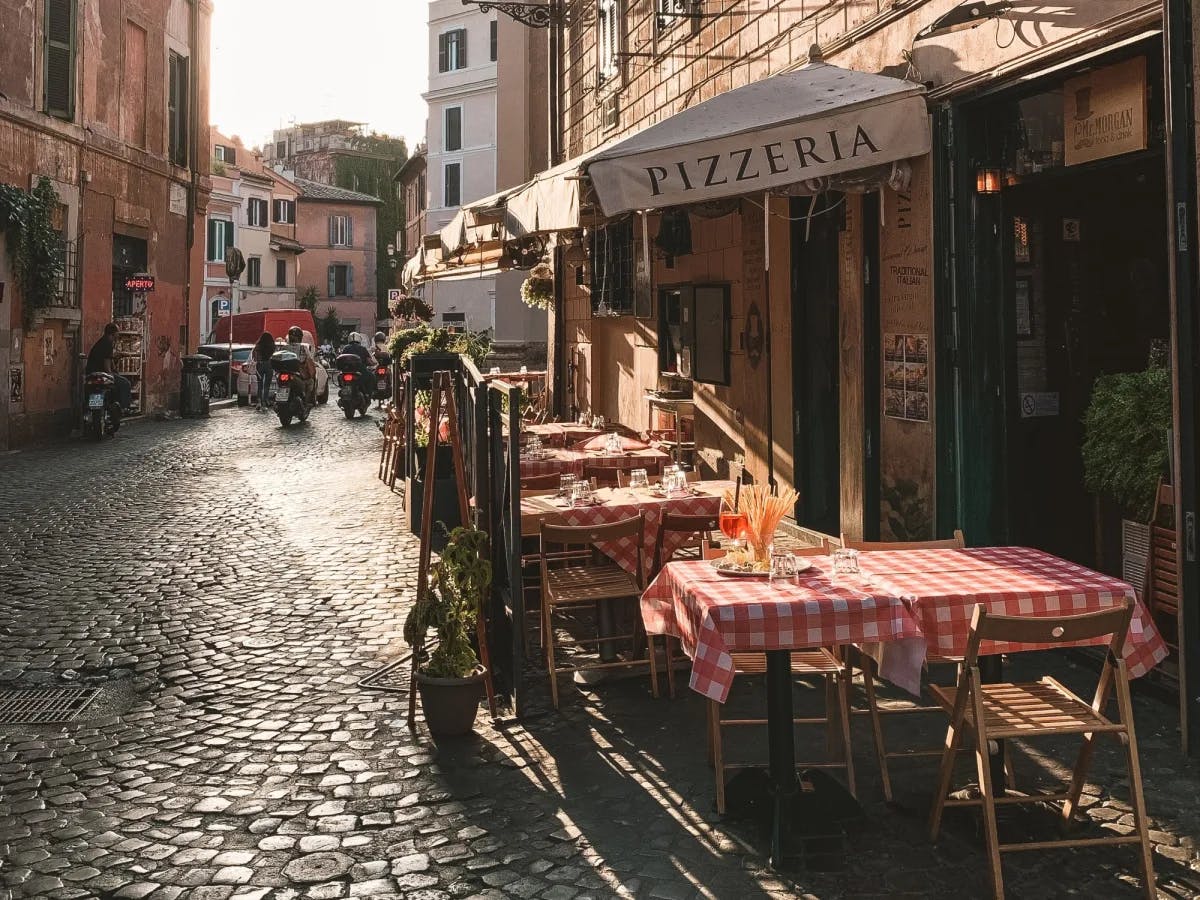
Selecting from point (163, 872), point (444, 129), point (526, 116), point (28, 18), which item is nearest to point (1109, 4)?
point (163, 872)

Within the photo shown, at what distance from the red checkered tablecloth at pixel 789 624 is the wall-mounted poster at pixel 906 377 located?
3416 millimetres

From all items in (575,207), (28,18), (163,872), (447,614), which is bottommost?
(163,872)

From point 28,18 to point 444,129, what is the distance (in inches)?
1193

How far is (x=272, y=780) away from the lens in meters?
4.84

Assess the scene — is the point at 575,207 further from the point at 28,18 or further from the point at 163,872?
the point at 28,18

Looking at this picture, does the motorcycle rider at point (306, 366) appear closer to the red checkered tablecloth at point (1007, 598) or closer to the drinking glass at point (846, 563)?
the drinking glass at point (846, 563)

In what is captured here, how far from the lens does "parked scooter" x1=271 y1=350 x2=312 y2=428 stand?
2130cm

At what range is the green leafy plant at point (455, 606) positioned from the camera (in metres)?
5.38

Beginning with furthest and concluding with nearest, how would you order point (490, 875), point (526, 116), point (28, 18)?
point (526, 116)
point (28, 18)
point (490, 875)

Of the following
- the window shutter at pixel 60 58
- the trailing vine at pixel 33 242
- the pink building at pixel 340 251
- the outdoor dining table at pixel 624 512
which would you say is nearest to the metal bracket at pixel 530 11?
the window shutter at pixel 60 58

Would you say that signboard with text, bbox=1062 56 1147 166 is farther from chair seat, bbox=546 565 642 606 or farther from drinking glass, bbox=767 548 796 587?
chair seat, bbox=546 565 642 606

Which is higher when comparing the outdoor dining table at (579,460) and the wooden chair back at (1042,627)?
the outdoor dining table at (579,460)

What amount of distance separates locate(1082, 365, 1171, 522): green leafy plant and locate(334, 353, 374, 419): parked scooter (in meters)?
18.9

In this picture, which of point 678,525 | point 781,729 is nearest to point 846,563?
point 781,729
